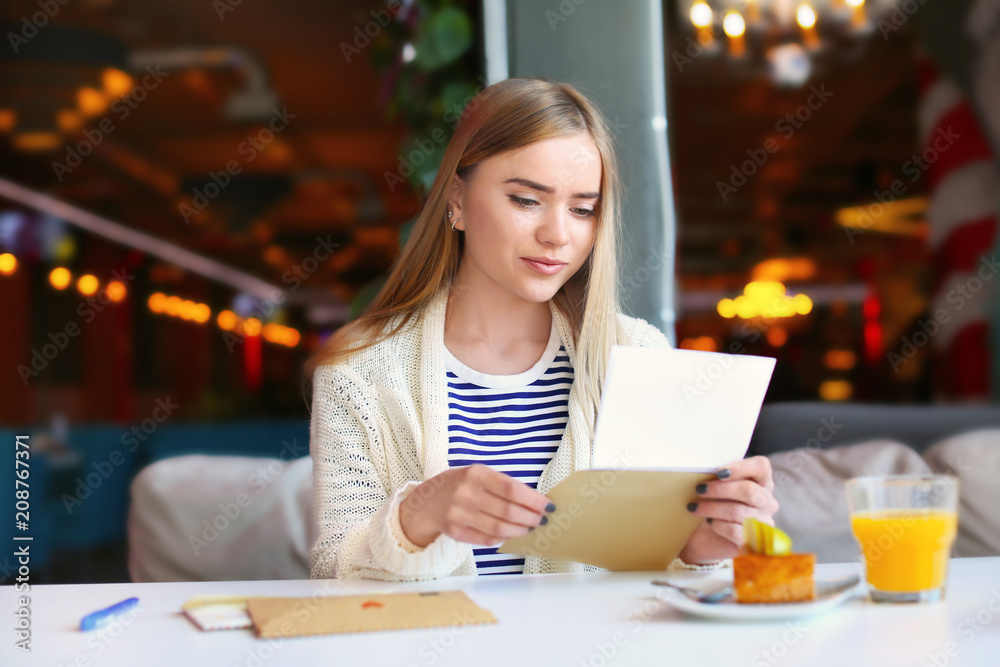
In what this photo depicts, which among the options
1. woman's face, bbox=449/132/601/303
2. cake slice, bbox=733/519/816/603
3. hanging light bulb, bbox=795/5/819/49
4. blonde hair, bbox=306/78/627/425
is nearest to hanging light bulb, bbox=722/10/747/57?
hanging light bulb, bbox=795/5/819/49

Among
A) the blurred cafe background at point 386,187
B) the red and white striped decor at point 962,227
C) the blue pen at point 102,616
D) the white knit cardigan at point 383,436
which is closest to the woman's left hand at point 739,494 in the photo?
the blurred cafe background at point 386,187

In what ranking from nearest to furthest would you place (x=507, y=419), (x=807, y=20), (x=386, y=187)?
(x=507, y=419)
(x=807, y=20)
(x=386, y=187)

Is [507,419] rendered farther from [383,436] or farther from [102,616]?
[102,616]

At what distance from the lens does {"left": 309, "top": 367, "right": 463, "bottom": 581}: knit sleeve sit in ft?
4.15

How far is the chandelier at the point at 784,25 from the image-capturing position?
4430 mm

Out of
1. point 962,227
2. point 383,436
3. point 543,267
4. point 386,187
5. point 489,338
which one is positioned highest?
point 386,187

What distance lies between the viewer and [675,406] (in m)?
1.10

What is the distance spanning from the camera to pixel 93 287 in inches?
421

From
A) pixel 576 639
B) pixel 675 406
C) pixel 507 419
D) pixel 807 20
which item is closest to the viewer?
pixel 576 639

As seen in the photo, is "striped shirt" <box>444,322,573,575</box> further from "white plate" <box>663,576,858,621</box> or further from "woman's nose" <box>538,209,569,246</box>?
"white plate" <box>663,576,858,621</box>

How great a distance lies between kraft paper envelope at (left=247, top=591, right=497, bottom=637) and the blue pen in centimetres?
14

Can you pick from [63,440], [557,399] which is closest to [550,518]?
[557,399]

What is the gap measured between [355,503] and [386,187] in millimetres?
8104

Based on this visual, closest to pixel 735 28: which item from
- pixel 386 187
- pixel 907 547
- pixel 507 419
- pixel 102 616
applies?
pixel 507 419
